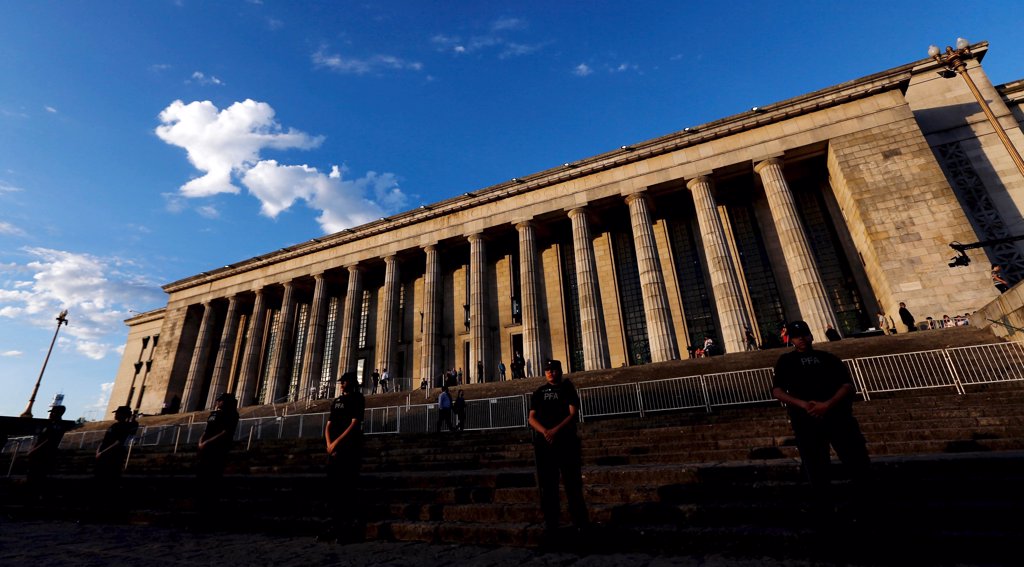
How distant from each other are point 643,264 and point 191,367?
31499mm

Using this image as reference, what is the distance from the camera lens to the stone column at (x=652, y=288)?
18516 millimetres

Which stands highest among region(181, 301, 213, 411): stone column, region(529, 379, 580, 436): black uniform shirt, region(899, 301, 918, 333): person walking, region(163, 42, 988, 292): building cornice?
region(163, 42, 988, 292): building cornice

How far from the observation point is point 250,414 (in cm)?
2234

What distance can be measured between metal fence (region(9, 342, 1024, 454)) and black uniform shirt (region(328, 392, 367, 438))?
7.75m

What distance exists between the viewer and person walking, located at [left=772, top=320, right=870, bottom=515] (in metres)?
3.46

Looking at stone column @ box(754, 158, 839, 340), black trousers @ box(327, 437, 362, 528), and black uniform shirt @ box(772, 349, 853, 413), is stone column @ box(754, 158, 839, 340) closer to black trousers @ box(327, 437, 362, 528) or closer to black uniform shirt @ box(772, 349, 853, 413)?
black uniform shirt @ box(772, 349, 853, 413)

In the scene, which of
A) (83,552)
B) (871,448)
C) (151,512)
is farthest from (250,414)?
(871,448)

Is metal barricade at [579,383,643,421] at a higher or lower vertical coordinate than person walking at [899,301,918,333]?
lower

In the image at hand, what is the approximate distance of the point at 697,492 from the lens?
189 inches

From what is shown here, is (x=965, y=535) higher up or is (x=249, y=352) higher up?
(x=249, y=352)

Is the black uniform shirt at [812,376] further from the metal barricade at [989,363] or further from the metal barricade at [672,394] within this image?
the metal barricade at [989,363]

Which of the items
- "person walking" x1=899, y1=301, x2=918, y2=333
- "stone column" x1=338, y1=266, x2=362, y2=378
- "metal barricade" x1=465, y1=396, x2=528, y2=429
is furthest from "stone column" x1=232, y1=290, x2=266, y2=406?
"person walking" x1=899, y1=301, x2=918, y2=333

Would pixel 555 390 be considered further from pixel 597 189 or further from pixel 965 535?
pixel 597 189

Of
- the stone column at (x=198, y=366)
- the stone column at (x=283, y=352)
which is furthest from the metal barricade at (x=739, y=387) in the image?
the stone column at (x=198, y=366)
